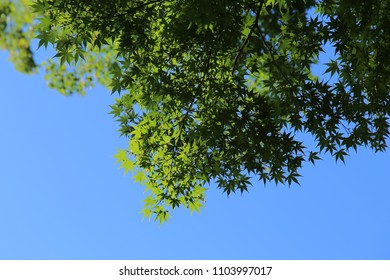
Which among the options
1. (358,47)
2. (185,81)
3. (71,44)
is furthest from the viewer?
(185,81)

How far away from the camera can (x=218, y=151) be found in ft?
23.5

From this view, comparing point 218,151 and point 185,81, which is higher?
point 185,81

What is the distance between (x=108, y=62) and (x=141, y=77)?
655 cm

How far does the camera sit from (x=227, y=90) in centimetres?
716

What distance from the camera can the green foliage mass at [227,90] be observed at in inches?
264

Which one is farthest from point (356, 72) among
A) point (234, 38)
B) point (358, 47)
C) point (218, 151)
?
point (218, 151)

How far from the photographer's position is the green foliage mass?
6715 mm

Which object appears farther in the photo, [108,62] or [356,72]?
[108,62]

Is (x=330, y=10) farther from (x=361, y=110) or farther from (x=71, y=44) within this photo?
(x=71, y=44)

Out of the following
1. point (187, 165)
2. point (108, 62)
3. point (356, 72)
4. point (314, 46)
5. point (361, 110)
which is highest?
point (108, 62)

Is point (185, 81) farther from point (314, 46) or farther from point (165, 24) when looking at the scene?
point (314, 46)

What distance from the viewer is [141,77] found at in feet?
23.6

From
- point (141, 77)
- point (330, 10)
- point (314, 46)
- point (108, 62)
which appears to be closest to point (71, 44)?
point (141, 77)

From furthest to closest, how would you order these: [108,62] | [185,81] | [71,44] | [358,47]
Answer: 1. [108,62]
2. [185,81]
3. [358,47]
4. [71,44]
